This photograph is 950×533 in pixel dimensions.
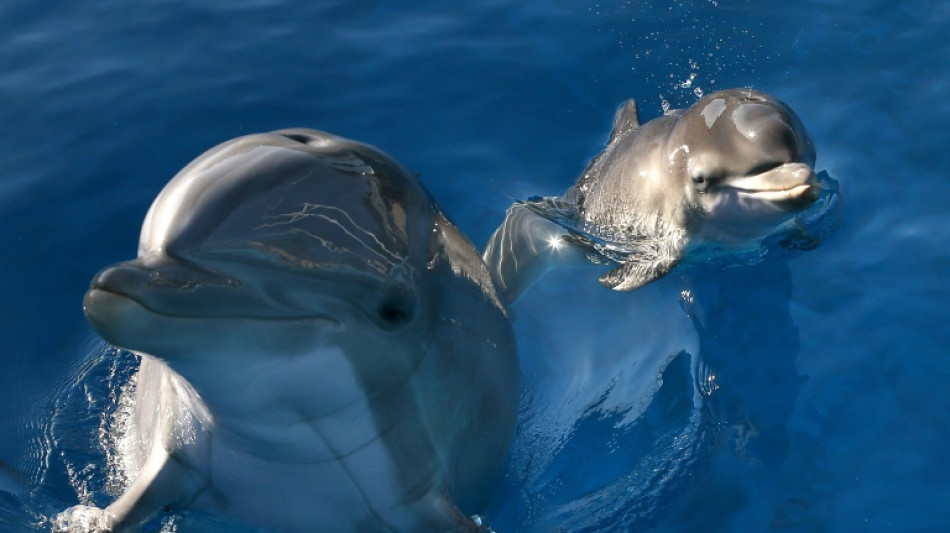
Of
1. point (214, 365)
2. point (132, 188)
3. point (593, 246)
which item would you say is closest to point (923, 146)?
point (593, 246)

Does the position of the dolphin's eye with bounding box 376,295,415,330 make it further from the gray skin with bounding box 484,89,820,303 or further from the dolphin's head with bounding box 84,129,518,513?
the gray skin with bounding box 484,89,820,303

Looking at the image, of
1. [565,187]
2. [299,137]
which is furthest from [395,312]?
[565,187]

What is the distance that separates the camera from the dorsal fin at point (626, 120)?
8336 mm

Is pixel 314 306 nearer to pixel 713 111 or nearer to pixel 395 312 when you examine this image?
pixel 395 312

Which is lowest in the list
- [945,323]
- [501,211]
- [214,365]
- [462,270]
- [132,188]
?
[945,323]

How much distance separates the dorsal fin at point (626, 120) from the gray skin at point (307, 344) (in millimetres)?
4007

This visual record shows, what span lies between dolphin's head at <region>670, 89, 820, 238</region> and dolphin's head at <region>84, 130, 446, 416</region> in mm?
3324

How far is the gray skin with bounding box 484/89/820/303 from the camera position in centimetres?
663

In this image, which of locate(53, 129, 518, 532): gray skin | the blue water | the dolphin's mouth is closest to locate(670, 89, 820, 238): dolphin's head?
the blue water

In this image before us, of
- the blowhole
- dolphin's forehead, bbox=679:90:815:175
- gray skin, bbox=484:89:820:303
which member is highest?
the blowhole

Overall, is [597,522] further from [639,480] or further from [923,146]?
[923,146]

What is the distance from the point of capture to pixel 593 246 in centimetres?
770

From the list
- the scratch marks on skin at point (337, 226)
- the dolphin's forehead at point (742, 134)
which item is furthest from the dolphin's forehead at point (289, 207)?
the dolphin's forehead at point (742, 134)

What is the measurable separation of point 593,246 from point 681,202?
0.73 metres
